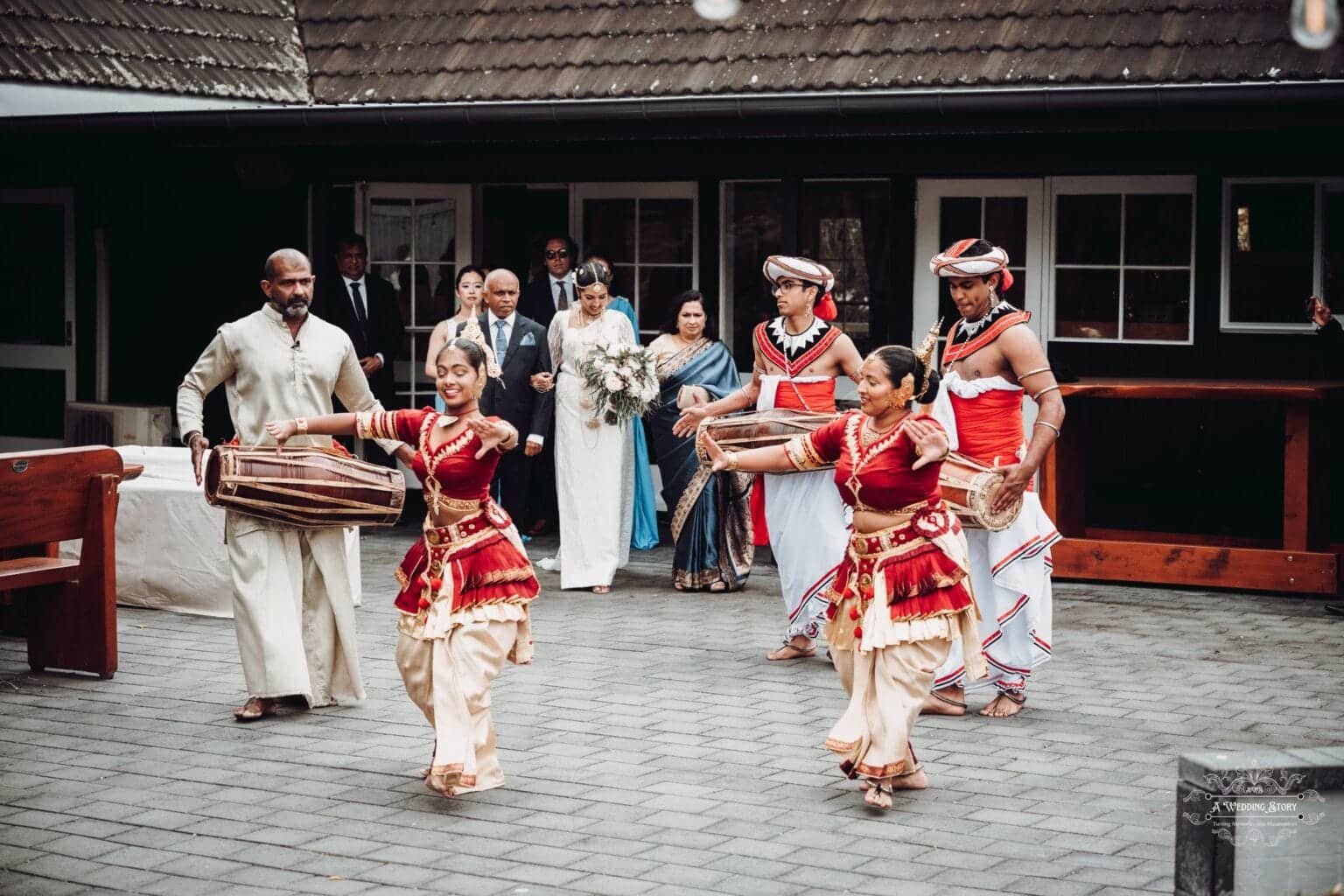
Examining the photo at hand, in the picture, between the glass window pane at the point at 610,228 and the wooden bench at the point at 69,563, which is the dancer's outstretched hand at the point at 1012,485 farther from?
the glass window pane at the point at 610,228

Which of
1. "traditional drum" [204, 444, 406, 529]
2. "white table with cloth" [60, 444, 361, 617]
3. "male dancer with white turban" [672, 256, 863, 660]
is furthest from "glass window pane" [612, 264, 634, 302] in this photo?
"traditional drum" [204, 444, 406, 529]

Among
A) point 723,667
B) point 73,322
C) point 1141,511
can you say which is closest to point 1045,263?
point 1141,511

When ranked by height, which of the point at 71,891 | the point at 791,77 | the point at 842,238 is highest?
the point at 791,77

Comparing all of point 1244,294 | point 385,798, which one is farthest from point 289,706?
point 1244,294

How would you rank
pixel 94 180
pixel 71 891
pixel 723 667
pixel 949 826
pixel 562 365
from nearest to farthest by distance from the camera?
pixel 71 891 → pixel 949 826 → pixel 723 667 → pixel 562 365 → pixel 94 180

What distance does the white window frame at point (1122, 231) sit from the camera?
1120 cm

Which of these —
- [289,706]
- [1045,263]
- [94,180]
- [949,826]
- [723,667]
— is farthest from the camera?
[94,180]

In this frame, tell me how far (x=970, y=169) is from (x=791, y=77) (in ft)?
4.39

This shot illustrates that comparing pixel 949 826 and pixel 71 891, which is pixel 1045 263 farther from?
pixel 71 891

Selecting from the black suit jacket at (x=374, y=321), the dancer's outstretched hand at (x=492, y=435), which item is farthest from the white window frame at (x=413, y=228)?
the dancer's outstretched hand at (x=492, y=435)

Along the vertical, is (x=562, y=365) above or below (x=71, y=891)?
above

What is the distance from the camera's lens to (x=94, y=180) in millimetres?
14602

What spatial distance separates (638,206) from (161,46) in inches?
146

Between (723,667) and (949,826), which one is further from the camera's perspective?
(723,667)
